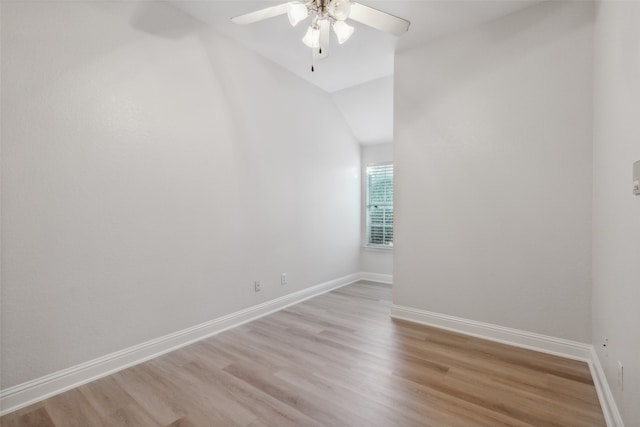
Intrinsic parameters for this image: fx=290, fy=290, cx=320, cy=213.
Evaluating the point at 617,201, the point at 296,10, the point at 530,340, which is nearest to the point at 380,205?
the point at 530,340

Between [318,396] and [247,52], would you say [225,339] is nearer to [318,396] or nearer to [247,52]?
[318,396]

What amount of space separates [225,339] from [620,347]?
2653mm

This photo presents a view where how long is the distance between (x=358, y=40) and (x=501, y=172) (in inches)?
73.3

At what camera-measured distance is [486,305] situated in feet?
8.59

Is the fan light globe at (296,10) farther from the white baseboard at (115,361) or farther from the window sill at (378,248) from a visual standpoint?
the window sill at (378,248)

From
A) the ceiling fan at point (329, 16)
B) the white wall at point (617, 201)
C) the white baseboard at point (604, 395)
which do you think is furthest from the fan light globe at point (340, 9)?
the white baseboard at point (604, 395)

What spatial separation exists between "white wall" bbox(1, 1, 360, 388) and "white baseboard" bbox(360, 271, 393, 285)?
1792mm

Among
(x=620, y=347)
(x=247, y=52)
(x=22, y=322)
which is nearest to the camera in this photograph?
(x=620, y=347)

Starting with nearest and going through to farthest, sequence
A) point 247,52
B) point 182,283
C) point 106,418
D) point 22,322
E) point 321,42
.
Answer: point 106,418
point 22,322
point 321,42
point 182,283
point 247,52

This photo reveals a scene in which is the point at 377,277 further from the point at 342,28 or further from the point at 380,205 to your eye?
the point at 342,28

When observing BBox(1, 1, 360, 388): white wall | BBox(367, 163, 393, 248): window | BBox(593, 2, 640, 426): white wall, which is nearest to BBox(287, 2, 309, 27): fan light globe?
BBox(1, 1, 360, 388): white wall

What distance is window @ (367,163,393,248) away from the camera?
4809 mm

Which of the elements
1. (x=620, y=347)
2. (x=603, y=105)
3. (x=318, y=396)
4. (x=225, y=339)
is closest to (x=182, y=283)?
(x=225, y=339)

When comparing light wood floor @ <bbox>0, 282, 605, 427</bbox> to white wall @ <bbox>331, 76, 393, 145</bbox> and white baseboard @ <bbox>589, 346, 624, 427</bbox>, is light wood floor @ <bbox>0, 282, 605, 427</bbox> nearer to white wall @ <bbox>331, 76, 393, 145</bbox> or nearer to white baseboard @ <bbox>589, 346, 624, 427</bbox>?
white baseboard @ <bbox>589, 346, 624, 427</bbox>
